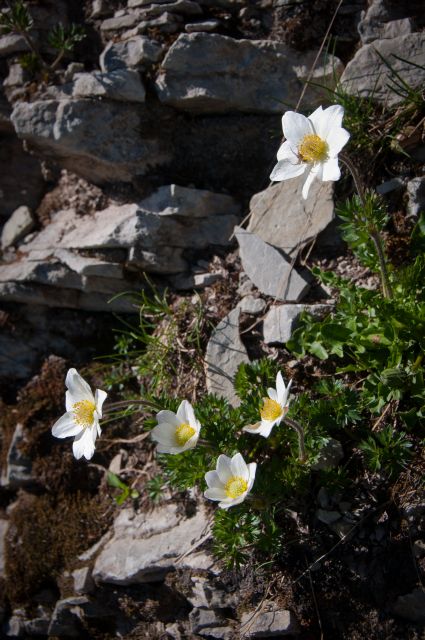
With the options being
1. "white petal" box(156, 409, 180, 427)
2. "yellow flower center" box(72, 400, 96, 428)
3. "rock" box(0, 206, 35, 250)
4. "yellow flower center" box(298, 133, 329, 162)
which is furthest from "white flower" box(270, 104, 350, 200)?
"rock" box(0, 206, 35, 250)

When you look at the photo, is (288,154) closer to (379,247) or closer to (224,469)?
(379,247)

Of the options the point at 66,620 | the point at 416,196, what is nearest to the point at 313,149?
the point at 416,196

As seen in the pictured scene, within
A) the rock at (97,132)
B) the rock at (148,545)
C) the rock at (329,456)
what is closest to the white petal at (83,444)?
the rock at (148,545)

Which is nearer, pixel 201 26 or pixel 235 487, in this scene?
pixel 235 487

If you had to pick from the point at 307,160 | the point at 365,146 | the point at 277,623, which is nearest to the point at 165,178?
the point at 365,146

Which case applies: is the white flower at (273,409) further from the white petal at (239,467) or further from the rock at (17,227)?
the rock at (17,227)

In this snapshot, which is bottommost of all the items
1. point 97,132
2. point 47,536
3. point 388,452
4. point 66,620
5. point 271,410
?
point 66,620

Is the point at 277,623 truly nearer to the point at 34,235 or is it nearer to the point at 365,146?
the point at 365,146
